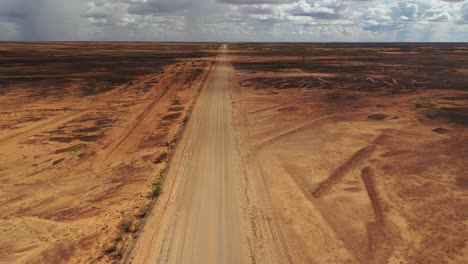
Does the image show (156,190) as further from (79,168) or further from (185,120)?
(185,120)

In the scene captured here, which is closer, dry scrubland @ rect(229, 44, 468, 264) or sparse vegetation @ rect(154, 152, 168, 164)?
dry scrubland @ rect(229, 44, 468, 264)

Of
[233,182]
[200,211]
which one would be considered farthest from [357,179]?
[200,211]

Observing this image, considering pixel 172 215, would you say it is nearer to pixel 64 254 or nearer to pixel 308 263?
pixel 64 254

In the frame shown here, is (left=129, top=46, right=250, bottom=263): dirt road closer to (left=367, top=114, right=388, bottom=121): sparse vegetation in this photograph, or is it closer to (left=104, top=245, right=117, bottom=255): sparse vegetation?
(left=104, top=245, right=117, bottom=255): sparse vegetation

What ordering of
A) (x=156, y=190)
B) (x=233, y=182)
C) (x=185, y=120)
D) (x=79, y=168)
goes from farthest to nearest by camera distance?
1. (x=185, y=120)
2. (x=79, y=168)
3. (x=233, y=182)
4. (x=156, y=190)

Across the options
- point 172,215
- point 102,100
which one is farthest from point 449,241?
point 102,100

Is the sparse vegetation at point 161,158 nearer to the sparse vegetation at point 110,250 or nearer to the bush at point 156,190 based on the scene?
the bush at point 156,190

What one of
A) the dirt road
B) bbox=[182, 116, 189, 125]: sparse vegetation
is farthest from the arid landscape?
bbox=[182, 116, 189, 125]: sparse vegetation
